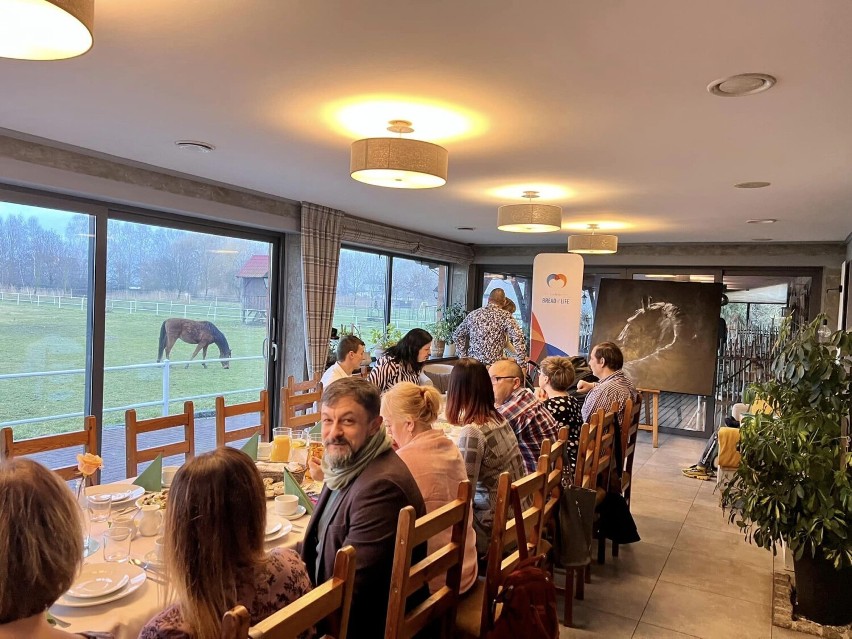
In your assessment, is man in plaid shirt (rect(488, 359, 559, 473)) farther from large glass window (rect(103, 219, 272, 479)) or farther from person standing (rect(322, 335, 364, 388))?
large glass window (rect(103, 219, 272, 479))

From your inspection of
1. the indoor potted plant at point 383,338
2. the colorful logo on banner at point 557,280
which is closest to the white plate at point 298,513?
the indoor potted plant at point 383,338

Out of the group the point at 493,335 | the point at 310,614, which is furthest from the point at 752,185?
the point at 310,614

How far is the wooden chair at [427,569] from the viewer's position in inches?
58.1

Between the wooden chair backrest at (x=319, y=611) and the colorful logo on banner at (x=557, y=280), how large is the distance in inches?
221

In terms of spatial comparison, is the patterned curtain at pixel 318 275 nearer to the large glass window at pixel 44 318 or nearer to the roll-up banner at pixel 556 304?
the large glass window at pixel 44 318

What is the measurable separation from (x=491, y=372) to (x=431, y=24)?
1859 mm

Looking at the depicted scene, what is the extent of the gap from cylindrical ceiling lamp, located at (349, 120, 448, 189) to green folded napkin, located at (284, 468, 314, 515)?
1.35m

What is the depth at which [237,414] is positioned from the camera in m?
3.20

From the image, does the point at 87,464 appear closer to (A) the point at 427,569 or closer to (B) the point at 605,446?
(A) the point at 427,569

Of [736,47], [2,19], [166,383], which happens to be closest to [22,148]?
[166,383]

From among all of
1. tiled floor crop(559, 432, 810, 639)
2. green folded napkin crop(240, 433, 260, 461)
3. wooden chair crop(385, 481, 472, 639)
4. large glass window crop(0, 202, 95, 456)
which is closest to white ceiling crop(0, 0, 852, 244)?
large glass window crop(0, 202, 95, 456)

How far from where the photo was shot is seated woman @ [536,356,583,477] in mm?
3258

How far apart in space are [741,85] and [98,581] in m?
2.55

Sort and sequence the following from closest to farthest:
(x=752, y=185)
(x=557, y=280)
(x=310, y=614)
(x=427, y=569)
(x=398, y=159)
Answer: (x=310, y=614), (x=427, y=569), (x=398, y=159), (x=752, y=185), (x=557, y=280)
